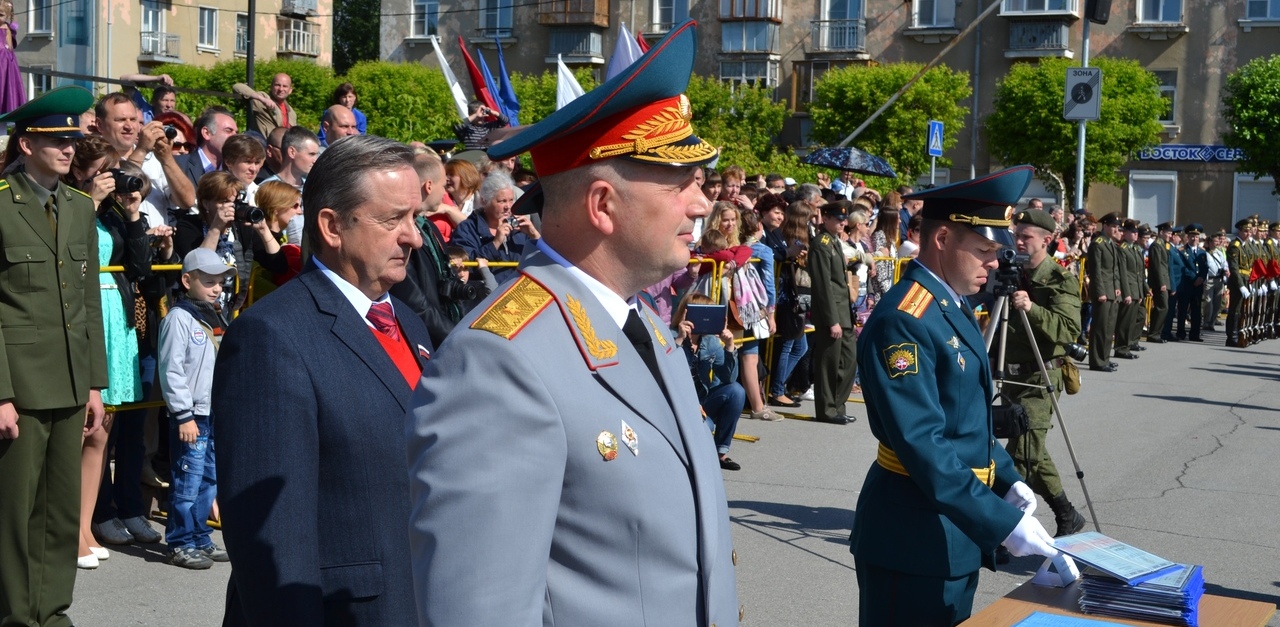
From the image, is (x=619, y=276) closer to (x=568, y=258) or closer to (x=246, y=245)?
(x=568, y=258)

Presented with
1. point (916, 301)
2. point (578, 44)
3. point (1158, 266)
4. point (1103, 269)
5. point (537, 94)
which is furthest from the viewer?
point (578, 44)

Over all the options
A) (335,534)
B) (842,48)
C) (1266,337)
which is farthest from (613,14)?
(335,534)

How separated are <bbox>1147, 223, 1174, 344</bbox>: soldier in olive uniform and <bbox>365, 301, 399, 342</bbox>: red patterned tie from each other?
21282mm

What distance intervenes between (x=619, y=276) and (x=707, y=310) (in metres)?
7.81

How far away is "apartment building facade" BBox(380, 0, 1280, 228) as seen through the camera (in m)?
44.1

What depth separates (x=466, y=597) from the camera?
1.99 meters

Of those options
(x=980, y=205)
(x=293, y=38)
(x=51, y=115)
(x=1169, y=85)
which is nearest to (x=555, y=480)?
(x=980, y=205)

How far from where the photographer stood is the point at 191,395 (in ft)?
22.0

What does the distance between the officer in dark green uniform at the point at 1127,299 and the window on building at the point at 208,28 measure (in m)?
44.8

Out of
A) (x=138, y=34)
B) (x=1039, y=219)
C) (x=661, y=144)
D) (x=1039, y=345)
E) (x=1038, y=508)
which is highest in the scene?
(x=138, y=34)

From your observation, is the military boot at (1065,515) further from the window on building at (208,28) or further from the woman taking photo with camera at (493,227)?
the window on building at (208,28)

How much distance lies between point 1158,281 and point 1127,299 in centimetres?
316

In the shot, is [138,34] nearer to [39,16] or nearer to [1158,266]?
[39,16]

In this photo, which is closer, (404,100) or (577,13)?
(404,100)
